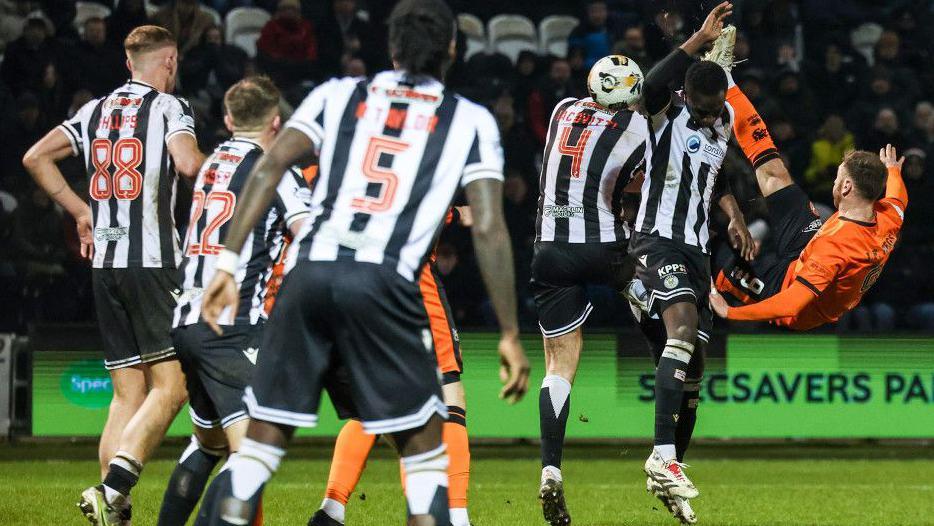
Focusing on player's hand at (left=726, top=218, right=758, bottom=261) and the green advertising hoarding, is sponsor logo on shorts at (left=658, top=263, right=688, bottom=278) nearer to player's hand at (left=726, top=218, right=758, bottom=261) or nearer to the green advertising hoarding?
player's hand at (left=726, top=218, right=758, bottom=261)

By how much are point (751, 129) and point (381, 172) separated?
4.48 meters

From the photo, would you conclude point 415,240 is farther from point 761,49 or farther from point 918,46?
point 918,46

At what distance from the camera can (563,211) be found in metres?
8.16

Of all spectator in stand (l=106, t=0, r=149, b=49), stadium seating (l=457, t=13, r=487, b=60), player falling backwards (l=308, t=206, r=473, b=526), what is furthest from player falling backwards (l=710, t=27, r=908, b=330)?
stadium seating (l=457, t=13, r=487, b=60)

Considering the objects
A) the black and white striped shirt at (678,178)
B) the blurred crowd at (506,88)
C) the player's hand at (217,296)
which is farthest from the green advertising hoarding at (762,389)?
the player's hand at (217,296)

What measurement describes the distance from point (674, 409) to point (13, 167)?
9189mm

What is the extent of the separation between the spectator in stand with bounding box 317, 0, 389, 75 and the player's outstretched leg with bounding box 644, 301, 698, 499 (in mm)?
8631

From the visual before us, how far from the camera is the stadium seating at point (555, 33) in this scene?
17312 mm

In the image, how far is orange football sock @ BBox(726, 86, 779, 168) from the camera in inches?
328

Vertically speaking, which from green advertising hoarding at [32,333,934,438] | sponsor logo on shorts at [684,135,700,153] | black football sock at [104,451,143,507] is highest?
sponsor logo on shorts at [684,135,700,153]

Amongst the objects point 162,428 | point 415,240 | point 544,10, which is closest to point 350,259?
point 415,240

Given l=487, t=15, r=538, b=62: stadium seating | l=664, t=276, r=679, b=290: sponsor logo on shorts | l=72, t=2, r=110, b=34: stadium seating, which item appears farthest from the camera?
l=487, t=15, r=538, b=62: stadium seating

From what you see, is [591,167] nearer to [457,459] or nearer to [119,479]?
[457,459]

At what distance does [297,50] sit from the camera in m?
15.4
